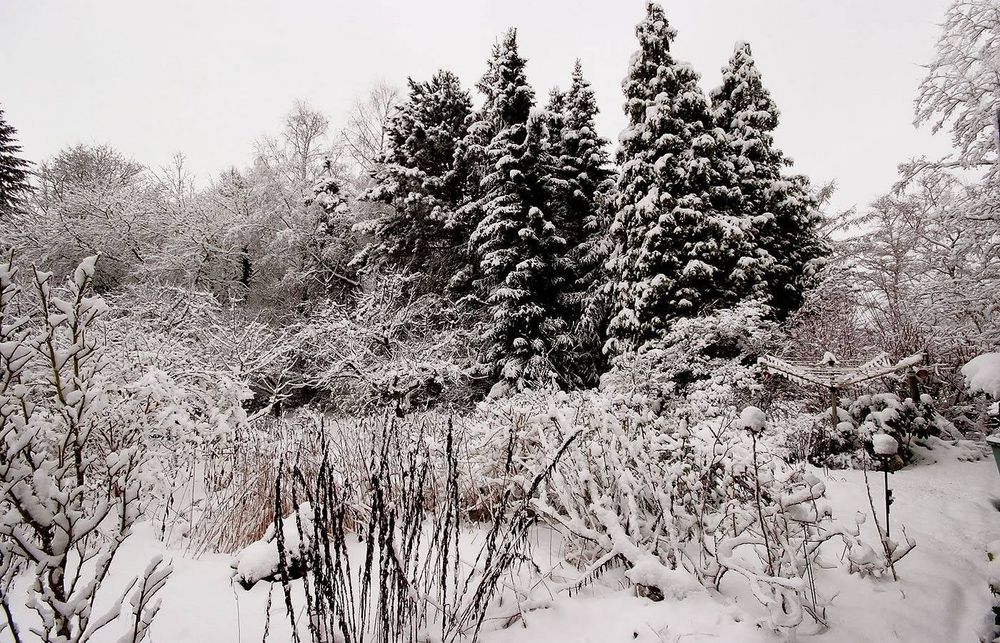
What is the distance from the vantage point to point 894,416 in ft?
16.3

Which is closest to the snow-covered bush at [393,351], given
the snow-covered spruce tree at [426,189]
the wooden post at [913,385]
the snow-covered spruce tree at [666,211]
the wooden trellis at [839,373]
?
the snow-covered spruce tree at [426,189]

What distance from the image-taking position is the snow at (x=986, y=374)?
2.57 m

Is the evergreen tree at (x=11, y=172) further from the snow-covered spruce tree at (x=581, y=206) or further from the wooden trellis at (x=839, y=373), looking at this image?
the wooden trellis at (x=839, y=373)

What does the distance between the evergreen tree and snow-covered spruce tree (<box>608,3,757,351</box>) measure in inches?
743

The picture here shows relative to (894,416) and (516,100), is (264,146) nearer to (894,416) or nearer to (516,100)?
(516,100)

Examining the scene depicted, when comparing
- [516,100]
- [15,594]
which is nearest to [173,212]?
[516,100]

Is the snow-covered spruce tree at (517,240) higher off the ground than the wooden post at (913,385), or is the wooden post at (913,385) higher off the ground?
the snow-covered spruce tree at (517,240)

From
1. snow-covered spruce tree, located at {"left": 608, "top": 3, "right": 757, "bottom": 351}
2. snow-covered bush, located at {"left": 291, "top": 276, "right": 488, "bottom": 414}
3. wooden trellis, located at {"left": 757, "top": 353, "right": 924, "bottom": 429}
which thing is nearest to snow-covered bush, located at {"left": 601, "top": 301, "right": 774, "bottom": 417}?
snow-covered spruce tree, located at {"left": 608, "top": 3, "right": 757, "bottom": 351}

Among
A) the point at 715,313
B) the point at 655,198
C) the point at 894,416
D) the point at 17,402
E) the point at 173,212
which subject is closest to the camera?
the point at 17,402

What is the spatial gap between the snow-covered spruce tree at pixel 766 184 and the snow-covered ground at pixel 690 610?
12359 millimetres

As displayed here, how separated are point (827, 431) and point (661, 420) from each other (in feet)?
11.5

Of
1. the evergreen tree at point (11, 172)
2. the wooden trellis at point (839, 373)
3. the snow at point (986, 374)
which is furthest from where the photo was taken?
the evergreen tree at point (11, 172)

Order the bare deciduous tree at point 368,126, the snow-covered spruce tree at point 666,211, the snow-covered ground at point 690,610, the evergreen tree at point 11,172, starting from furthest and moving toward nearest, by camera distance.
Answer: the bare deciduous tree at point 368,126
the evergreen tree at point 11,172
the snow-covered spruce tree at point 666,211
the snow-covered ground at point 690,610

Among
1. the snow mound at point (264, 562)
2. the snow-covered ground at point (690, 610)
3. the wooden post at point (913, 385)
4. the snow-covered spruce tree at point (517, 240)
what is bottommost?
the snow-covered ground at point (690, 610)
